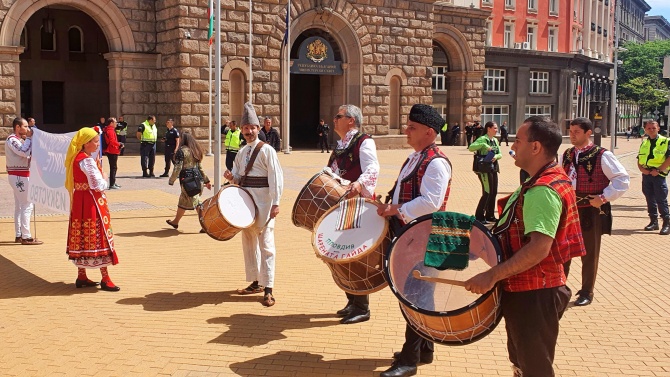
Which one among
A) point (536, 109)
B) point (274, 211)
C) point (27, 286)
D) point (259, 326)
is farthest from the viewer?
point (536, 109)

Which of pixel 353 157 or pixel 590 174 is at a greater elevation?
pixel 353 157

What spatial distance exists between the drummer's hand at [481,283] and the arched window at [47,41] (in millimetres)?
33291

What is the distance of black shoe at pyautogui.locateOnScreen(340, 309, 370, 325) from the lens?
21.5 feet

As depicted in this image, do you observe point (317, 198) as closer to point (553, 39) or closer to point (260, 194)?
point (260, 194)

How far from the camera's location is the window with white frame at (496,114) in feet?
160

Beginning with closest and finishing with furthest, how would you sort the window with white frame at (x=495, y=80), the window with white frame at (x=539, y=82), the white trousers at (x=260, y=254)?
1. the white trousers at (x=260, y=254)
2. the window with white frame at (x=495, y=80)
3. the window with white frame at (x=539, y=82)

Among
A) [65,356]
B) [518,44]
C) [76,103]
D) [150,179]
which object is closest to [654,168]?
[65,356]

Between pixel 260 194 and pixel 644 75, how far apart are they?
79640 millimetres

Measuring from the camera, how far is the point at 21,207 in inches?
403

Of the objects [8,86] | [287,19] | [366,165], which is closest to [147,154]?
[8,86]

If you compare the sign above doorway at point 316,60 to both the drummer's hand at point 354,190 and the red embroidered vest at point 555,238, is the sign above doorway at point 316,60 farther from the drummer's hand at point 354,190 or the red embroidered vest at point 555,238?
the red embroidered vest at point 555,238

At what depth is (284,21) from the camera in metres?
29.2

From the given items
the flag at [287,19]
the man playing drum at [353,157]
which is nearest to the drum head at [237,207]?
the man playing drum at [353,157]

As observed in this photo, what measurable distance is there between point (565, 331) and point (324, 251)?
2.69m
